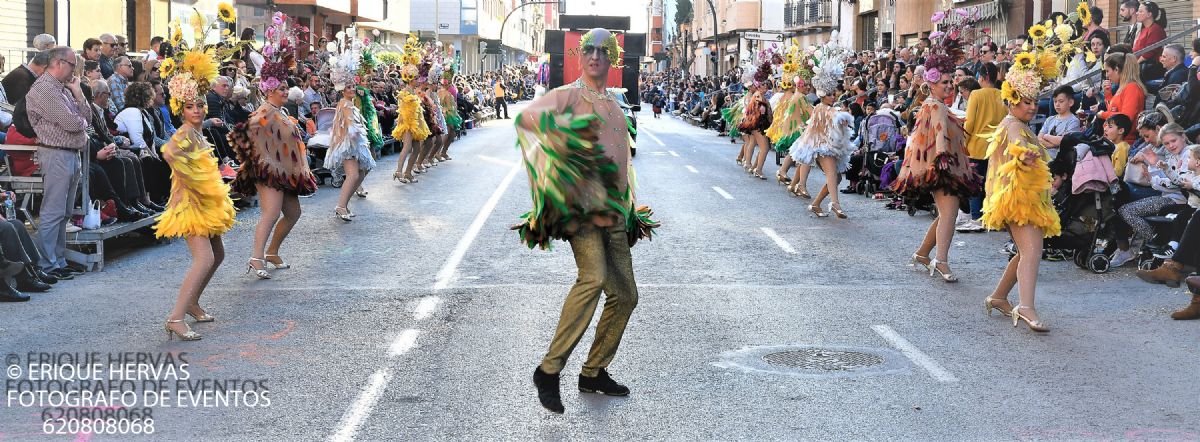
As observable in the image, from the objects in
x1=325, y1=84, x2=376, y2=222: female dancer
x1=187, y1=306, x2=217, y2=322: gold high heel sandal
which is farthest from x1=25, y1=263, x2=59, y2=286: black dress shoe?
x1=325, y1=84, x2=376, y2=222: female dancer

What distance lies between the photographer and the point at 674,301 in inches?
387

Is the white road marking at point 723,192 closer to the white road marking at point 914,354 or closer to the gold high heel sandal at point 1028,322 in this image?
the gold high heel sandal at point 1028,322

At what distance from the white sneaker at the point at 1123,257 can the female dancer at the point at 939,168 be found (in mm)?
1693

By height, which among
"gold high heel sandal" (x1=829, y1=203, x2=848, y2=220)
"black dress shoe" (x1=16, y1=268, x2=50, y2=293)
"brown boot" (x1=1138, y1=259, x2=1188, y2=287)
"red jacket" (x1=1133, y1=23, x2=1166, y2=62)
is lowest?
"black dress shoe" (x1=16, y1=268, x2=50, y2=293)

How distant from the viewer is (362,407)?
648 cm

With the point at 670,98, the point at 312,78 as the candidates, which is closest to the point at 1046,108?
the point at 312,78

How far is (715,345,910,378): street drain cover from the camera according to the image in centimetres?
739

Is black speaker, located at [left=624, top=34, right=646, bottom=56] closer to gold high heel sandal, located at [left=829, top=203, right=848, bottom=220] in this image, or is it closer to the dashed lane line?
gold high heel sandal, located at [left=829, top=203, right=848, bottom=220]

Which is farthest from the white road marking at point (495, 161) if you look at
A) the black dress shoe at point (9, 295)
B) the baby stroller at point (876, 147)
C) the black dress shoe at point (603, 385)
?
the black dress shoe at point (603, 385)

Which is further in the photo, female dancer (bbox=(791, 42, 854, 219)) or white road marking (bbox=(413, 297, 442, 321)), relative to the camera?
female dancer (bbox=(791, 42, 854, 219))

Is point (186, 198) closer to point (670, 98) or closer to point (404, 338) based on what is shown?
point (404, 338)

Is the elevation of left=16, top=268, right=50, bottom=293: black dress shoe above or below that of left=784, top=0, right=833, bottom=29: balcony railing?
below

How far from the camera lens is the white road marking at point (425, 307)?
30.0ft

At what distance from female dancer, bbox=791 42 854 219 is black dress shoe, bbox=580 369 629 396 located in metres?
9.60
